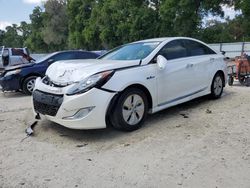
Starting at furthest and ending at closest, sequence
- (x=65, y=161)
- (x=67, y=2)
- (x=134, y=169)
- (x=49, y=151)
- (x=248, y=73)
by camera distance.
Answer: (x=67, y=2), (x=248, y=73), (x=49, y=151), (x=65, y=161), (x=134, y=169)

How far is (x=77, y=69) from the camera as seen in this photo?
227 inches

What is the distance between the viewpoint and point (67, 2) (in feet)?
189

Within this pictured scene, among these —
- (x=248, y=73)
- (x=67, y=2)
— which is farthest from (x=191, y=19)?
(x=67, y=2)

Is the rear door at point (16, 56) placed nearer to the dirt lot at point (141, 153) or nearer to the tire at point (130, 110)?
the dirt lot at point (141, 153)

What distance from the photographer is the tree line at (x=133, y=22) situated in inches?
1358

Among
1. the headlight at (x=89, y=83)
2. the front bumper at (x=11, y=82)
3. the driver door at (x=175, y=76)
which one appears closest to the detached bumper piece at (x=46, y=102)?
the headlight at (x=89, y=83)

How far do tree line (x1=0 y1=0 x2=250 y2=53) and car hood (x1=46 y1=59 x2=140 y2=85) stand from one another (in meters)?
28.1

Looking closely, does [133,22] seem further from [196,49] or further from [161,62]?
[161,62]

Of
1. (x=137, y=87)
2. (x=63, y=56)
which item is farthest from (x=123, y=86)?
(x=63, y=56)

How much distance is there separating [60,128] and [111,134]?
3.31ft

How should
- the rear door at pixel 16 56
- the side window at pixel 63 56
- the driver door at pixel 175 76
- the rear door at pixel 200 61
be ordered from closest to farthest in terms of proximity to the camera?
1. the driver door at pixel 175 76
2. the rear door at pixel 200 61
3. the side window at pixel 63 56
4. the rear door at pixel 16 56

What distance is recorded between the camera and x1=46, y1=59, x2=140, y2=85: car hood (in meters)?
5.57

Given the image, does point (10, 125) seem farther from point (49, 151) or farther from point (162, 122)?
point (162, 122)

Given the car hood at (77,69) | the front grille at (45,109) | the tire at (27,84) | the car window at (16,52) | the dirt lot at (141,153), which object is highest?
the car hood at (77,69)
